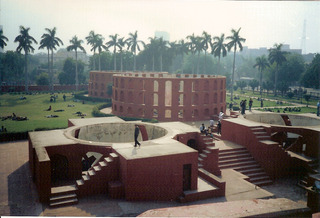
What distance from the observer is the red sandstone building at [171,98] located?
36.6 metres

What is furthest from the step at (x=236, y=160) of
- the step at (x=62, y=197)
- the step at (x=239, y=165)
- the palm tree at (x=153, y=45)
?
the palm tree at (x=153, y=45)

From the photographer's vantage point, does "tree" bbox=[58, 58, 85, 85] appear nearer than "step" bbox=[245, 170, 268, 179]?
No

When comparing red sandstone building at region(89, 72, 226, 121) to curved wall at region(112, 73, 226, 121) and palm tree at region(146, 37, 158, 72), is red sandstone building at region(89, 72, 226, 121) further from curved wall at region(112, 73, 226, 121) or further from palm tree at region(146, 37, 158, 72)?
palm tree at region(146, 37, 158, 72)

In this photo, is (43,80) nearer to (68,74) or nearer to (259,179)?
(68,74)

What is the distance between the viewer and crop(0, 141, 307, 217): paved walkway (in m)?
13.5

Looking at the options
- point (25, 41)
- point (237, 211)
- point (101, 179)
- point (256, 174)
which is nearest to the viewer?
point (237, 211)

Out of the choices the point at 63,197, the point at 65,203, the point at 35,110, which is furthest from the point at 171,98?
the point at 65,203

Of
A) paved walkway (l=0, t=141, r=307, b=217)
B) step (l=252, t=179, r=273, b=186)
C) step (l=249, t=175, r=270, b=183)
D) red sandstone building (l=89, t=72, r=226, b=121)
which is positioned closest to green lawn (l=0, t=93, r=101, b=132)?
red sandstone building (l=89, t=72, r=226, b=121)

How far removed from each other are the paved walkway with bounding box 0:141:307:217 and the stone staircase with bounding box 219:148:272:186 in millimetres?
715

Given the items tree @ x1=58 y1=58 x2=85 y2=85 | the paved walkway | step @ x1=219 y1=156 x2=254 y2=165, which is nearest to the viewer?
the paved walkway

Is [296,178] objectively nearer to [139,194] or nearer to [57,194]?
[139,194]

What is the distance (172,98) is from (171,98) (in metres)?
0.25

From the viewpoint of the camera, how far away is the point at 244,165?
21250 millimetres

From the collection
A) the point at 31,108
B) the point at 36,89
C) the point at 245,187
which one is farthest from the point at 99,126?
the point at 36,89
